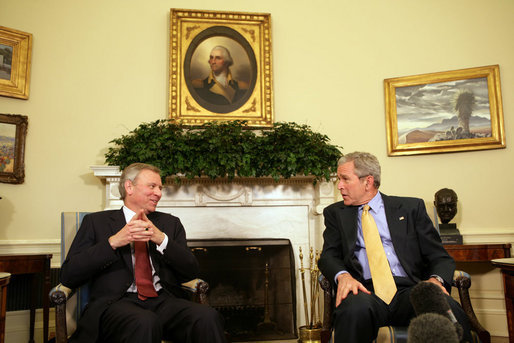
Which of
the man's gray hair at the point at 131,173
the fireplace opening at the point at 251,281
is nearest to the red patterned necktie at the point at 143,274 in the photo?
the man's gray hair at the point at 131,173

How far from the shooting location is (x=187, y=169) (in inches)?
160

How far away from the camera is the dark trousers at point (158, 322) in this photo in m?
2.25

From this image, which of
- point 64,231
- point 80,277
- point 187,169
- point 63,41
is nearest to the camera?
point 80,277

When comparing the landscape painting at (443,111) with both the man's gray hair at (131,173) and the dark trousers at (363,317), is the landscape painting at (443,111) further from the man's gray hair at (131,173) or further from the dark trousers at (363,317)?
the man's gray hair at (131,173)

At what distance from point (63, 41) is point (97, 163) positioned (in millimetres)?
1403

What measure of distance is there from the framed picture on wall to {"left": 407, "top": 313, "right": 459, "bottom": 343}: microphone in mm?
4220

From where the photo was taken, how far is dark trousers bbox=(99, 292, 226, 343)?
2252mm

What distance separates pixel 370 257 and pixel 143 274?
4.46ft

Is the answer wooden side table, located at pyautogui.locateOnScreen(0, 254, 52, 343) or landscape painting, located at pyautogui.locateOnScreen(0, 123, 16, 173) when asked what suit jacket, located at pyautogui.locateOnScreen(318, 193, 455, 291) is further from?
landscape painting, located at pyautogui.locateOnScreen(0, 123, 16, 173)

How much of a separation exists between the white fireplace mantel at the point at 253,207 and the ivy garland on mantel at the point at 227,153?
0.87ft

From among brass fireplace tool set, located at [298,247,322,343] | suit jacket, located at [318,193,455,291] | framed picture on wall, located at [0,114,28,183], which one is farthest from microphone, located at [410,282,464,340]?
framed picture on wall, located at [0,114,28,183]

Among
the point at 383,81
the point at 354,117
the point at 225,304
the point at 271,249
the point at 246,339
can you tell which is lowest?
the point at 246,339

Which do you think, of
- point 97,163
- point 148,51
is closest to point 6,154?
point 97,163

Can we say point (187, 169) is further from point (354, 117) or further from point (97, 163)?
point (354, 117)
